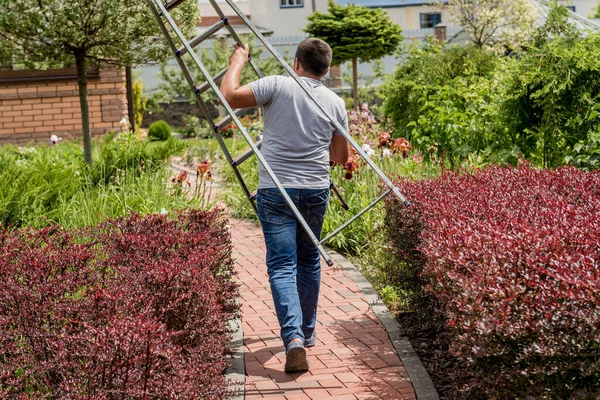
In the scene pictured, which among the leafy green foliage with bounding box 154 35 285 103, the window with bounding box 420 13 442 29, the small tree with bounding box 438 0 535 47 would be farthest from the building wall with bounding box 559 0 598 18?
the leafy green foliage with bounding box 154 35 285 103

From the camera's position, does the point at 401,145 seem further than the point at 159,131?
No

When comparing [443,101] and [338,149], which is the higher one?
[338,149]

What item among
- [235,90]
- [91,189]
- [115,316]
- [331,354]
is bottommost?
[331,354]

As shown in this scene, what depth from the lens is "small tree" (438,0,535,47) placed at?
2291 centimetres

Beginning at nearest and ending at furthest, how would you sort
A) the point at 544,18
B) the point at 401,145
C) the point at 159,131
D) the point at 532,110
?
the point at 532,110 < the point at 401,145 < the point at 159,131 < the point at 544,18

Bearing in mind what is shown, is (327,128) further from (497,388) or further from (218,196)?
(218,196)

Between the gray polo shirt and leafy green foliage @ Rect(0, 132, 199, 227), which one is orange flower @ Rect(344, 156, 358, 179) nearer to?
leafy green foliage @ Rect(0, 132, 199, 227)

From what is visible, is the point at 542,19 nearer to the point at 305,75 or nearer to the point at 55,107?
the point at 55,107

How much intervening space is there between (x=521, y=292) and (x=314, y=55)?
2002mm

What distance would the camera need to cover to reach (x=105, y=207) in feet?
22.7

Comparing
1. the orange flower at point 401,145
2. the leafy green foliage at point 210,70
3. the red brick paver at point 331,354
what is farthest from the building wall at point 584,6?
the red brick paver at point 331,354

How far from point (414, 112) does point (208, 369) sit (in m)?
7.33

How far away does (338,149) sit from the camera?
4777 millimetres

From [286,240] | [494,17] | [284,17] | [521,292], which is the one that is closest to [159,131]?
[494,17]
